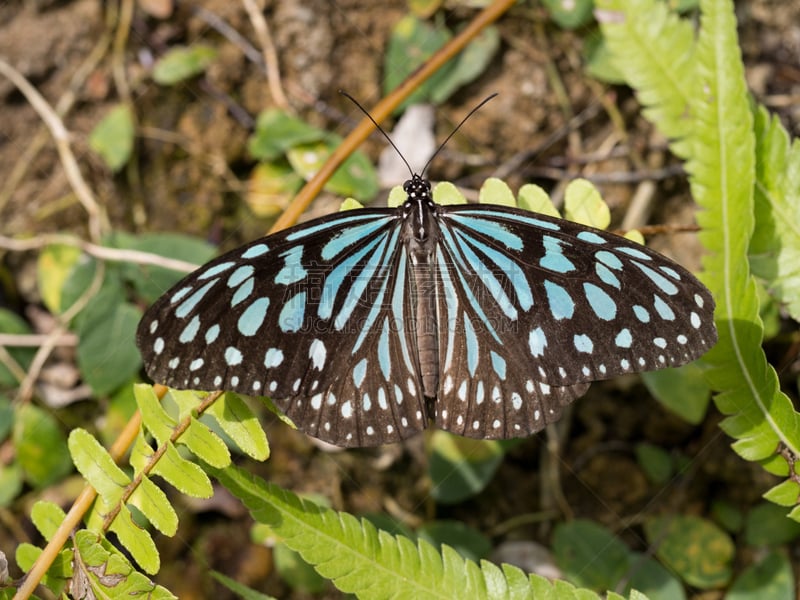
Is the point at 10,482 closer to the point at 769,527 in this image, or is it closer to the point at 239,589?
the point at 239,589

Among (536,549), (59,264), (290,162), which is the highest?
(290,162)

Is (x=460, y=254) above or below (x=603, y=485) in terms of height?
above

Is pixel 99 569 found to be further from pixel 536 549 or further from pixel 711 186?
pixel 711 186

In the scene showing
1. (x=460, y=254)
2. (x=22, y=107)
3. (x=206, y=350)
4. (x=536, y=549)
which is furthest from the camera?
(x=22, y=107)

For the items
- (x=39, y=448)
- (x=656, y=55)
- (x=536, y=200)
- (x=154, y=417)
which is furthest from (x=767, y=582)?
(x=39, y=448)

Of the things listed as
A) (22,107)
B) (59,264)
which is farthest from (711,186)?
(22,107)

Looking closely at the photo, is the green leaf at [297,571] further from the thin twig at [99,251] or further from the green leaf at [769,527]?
the green leaf at [769,527]
